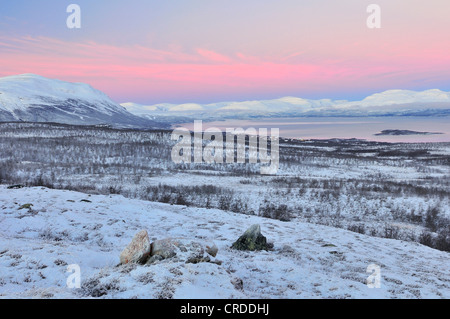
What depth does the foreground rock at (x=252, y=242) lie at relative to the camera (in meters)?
10.3

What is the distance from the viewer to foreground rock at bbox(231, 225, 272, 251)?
10.3m

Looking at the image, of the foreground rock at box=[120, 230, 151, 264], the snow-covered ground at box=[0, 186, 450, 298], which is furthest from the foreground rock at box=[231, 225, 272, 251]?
the foreground rock at box=[120, 230, 151, 264]

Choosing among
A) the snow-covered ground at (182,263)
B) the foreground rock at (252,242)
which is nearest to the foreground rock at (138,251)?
the snow-covered ground at (182,263)

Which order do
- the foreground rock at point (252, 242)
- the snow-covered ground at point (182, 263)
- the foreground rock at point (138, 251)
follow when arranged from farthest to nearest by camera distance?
the foreground rock at point (252, 242) < the foreground rock at point (138, 251) < the snow-covered ground at point (182, 263)

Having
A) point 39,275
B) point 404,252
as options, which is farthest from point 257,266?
point 404,252

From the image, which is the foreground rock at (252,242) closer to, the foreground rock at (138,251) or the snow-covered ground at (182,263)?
the snow-covered ground at (182,263)

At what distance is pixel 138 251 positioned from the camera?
695 cm

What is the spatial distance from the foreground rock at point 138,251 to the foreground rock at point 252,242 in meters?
4.06

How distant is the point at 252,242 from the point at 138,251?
4.68 meters

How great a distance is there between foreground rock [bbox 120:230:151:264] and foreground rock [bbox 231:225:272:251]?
406 cm

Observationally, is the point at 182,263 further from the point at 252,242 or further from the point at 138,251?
the point at 252,242

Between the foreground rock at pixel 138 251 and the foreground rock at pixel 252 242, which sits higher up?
the foreground rock at pixel 138 251

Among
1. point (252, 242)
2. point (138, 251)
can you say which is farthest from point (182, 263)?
point (252, 242)
